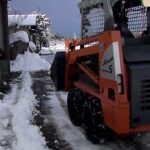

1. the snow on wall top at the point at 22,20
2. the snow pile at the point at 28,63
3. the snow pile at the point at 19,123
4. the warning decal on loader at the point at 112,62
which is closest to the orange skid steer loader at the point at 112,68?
the warning decal on loader at the point at 112,62

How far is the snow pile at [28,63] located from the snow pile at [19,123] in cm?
705

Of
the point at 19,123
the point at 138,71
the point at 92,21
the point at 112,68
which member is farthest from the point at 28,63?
the point at 138,71

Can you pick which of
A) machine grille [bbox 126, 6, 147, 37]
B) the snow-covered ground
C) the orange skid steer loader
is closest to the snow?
the snow-covered ground

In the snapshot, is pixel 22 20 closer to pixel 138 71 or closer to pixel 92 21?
pixel 92 21

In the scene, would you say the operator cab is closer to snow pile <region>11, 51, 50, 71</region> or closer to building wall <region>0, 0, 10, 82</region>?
building wall <region>0, 0, 10, 82</region>

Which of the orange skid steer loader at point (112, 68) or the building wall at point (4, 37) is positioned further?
the building wall at point (4, 37)

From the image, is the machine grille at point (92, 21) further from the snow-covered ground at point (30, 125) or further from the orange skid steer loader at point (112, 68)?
the snow-covered ground at point (30, 125)

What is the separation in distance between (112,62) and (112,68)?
0.08 m

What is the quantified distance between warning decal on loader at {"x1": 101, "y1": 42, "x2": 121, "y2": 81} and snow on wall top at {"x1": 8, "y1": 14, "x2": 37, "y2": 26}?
20702 millimetres

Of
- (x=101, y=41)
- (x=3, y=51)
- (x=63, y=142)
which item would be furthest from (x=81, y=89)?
(x=3, y=51)

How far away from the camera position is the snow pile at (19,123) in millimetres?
6295

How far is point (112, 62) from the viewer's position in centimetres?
538

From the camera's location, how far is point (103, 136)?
6.16m

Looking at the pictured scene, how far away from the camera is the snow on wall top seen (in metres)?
26.8
